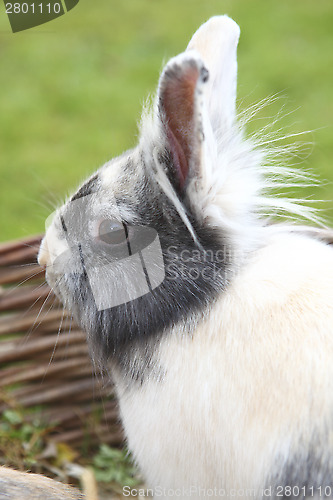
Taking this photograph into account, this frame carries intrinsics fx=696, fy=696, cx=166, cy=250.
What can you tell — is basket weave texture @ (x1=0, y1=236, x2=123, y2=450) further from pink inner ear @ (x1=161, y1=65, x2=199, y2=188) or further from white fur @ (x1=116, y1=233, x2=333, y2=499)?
pink inner ear @ (x1=161, y1=65, x2=199, y2=188)

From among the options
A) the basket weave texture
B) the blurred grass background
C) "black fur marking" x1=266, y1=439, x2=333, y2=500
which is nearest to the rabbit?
"black fur marking" x1=266, y1=439, x2=333, y2=500

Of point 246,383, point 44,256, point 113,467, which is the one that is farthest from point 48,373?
point 246,383

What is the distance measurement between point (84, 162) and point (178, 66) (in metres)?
2.27

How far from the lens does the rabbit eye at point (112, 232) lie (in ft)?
4.94

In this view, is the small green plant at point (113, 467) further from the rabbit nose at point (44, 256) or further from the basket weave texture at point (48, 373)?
the rabbit nose at point (44, 256)

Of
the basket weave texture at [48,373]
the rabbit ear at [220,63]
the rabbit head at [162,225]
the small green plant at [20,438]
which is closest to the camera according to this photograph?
the rabbit head at [162,225]

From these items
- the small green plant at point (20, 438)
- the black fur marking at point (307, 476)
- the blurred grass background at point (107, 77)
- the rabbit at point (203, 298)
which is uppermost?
the rabbit at point (203, 298)

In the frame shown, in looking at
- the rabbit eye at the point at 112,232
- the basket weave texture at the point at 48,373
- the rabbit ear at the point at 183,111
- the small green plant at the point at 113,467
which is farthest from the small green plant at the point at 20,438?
the rabbit ear at the point at 183,111

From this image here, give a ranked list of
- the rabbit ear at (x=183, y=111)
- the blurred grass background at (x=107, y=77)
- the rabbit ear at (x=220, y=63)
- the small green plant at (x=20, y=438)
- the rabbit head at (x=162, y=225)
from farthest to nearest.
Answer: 1. the blurred grass background at (x=107, y=77)
2. the small green plant at (x=20, y=438)
3. the rabbit ear at (x=220, y=63)
4. the rabbit head at (x=162, y=225)
5. the rabbit ear at (x=183, y=111)

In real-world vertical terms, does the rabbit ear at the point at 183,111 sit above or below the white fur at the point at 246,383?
above

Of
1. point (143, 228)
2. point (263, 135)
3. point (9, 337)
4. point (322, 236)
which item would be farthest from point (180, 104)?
point (9, 337)

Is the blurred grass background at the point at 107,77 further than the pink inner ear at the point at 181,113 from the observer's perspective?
Yes

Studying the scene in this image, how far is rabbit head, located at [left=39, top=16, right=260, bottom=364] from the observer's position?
1444 millimetres

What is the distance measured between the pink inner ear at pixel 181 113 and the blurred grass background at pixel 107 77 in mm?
1757
